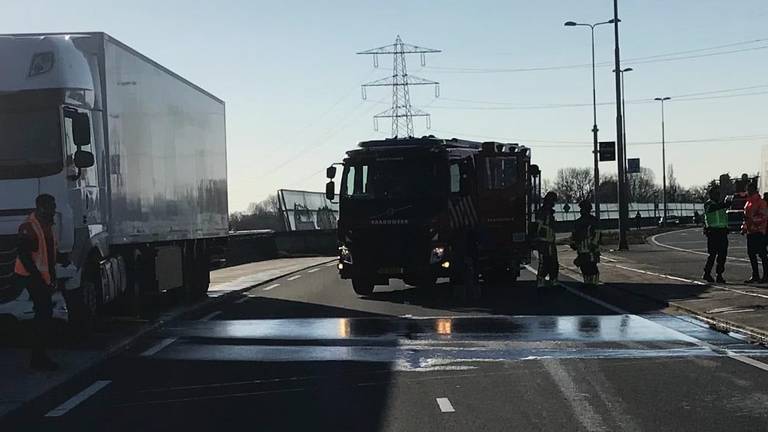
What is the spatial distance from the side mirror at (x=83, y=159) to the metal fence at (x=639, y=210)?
75729 millimetres

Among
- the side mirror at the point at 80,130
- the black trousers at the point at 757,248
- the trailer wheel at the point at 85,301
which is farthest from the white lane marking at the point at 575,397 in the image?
the black trousers at the point at 757,248

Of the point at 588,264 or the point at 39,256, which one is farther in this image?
the point at 588,264

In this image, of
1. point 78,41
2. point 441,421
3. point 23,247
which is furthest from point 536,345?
point 78,41

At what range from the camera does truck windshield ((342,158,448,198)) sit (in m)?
18.9

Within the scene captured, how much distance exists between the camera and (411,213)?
18.6m

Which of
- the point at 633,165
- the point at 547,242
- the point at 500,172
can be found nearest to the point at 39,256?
the point at 547,242

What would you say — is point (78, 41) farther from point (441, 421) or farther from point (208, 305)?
point (441, 421)

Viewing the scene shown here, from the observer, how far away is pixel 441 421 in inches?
301

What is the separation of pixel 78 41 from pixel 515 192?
1095 centimetres

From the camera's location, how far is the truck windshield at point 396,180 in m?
18.9

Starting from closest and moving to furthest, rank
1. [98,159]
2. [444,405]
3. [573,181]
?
[444,405], [98,159], [573,181]

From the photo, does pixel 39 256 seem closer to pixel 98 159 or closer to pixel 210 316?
pixel 98 159

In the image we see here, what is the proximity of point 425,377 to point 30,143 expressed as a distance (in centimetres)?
601

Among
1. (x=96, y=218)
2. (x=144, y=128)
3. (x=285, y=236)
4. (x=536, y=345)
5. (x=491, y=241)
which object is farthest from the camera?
(x=285, y=236)
